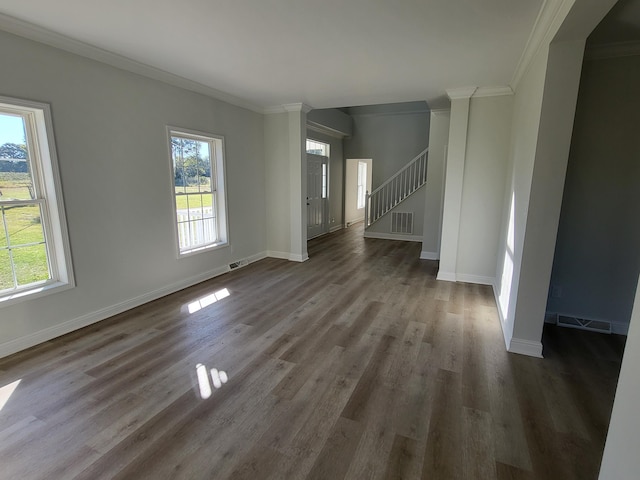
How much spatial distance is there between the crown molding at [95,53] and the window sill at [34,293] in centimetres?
203

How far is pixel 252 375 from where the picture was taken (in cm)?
237

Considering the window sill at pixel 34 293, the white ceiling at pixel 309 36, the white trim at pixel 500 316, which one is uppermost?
the white ceiling at pixel 309 36

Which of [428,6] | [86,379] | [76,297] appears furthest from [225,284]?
[428,6]

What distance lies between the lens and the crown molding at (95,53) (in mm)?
2396

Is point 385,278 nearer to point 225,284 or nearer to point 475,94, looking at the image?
point 225,284

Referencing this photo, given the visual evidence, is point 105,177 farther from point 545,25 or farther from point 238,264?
point 545,25

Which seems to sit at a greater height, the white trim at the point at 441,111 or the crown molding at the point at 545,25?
the white trim at the point at 441,111

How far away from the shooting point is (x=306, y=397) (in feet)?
7.00

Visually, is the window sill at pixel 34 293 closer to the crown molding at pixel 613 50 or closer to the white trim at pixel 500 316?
the white trim at pixel 500 316

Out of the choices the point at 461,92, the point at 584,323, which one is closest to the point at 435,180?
the point at 461,92

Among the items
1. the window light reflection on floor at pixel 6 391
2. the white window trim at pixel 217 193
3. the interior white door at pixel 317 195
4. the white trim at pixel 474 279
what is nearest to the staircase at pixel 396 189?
the interior white door at pixel 317 195

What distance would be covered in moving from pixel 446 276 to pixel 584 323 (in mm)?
1684

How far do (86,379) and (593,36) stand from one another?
15.4 feet

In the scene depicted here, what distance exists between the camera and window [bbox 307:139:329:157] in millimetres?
7460
